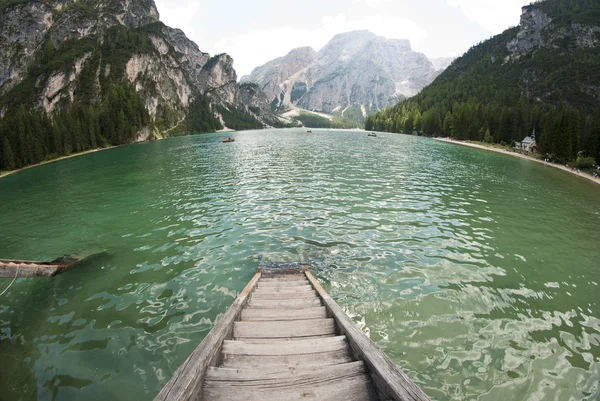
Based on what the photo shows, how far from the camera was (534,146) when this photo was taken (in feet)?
332

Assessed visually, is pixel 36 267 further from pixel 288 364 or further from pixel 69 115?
pixel 69 115

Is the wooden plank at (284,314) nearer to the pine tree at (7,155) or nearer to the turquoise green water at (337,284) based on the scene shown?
the turquoise green water at (337,284)

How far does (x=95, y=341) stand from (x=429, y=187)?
35.5 m

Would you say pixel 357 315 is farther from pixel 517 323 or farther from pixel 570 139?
pixel 570 139

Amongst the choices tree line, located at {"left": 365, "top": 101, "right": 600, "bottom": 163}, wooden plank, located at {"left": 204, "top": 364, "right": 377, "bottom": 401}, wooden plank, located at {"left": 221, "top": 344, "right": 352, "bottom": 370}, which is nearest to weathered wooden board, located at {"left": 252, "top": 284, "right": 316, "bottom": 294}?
wooden plank, located at {"left": 221, "top": 344, "right": 352, "bottom": 370}

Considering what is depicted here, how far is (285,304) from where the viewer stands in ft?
30.3

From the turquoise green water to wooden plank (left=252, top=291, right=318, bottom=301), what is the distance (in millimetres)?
2115

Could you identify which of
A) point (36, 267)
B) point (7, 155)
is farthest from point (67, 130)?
point (36, 267)

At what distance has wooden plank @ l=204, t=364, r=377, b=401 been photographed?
14.4ft

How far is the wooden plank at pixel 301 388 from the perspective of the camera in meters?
4.39

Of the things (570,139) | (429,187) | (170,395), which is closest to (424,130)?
(570,139)

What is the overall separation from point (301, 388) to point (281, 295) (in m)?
5.82

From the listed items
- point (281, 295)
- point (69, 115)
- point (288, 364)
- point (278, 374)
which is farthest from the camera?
point (69, 115)

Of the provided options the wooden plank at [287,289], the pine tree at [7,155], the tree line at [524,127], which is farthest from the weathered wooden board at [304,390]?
the pine tree at [7,155]
